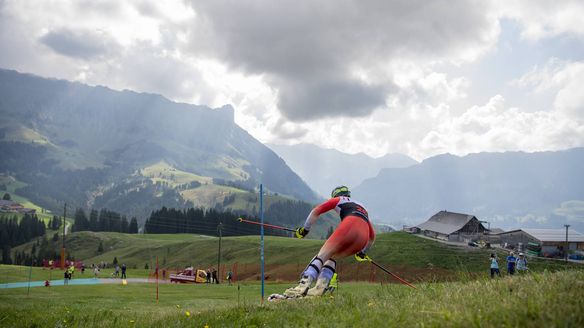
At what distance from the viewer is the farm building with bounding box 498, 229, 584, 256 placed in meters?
80.6

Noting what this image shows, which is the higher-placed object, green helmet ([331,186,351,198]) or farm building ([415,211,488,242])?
green helmet ([331,186,351,198])

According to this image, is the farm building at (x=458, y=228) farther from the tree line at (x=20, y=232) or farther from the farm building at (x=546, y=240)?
the tree line at (x=20, y=232)

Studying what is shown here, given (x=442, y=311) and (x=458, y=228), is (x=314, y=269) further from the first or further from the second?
(x=458, y=228)

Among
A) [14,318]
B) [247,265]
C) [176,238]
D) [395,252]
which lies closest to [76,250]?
[176,238]

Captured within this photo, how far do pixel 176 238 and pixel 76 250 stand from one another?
117 feet

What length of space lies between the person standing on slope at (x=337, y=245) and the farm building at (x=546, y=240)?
7927cm

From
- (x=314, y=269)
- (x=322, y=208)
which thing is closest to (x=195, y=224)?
(x=322, y=208)

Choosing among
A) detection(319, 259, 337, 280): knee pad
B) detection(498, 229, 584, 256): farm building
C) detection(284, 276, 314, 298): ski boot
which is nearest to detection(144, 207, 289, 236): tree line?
detection(498, 229, 584, 256): farm building

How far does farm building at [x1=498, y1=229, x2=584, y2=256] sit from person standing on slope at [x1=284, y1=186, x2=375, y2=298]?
260ft

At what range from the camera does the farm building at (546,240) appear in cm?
8056

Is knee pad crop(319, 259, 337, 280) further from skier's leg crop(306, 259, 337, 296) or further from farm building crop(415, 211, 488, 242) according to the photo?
farm building crop(415, 211, 488, 242)

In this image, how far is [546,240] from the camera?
81125 mm

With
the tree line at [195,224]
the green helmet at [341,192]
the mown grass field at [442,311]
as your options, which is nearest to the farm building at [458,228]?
the tree line at [195,224]

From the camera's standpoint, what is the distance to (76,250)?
15338cm
